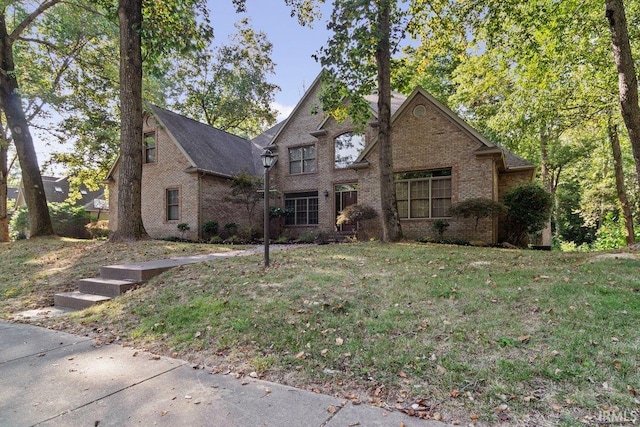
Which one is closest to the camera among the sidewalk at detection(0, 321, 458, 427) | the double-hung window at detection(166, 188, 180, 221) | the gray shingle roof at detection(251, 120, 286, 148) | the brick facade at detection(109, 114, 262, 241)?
the sidewalk at detection(0, 321, 458, 427)

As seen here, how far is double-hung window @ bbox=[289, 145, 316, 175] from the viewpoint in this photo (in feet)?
59.1

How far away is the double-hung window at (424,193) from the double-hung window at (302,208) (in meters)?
5.15

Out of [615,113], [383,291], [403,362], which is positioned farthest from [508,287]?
[615,113]

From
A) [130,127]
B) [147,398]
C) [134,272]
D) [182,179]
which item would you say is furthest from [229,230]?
[147,398]

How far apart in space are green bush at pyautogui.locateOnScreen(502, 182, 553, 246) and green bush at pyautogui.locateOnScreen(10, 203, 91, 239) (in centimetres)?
2345

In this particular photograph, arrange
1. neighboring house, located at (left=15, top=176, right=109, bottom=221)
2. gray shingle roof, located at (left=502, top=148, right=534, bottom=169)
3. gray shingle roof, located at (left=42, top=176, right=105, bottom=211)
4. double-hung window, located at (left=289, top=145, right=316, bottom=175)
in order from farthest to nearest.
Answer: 1. gray shingle roof, located at (left=42, top=176, right=105, bottom=211)
2. neighboring house, located at (left=15, top=176, right=109, bottom=221)
3. double-hung window, located at (left=289, top=145, right=316, bottom=175)
4. gray shingle roof, located at (left=502, top=148, right=534, bottom=169)

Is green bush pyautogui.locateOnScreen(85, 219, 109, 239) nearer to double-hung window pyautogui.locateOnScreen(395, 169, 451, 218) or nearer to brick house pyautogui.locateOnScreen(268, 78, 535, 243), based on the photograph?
brick house pyautogui.locateOnScreen(268, 78, 535, 243)

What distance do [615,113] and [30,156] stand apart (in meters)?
22.4

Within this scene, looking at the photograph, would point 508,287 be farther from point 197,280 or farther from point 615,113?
point 615,113

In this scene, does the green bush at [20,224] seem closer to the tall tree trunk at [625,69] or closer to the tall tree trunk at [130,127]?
the tall tree trunk at [130,127]

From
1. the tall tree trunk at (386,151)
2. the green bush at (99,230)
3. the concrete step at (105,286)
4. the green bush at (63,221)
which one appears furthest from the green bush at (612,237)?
the green bush at (63,221)

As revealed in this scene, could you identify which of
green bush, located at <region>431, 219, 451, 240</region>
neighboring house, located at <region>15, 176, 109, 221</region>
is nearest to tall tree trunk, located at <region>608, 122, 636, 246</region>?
green bush, located at <region>431, 219, 451, 240</region>

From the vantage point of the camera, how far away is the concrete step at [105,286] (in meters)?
6.17

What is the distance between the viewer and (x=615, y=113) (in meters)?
12.2
